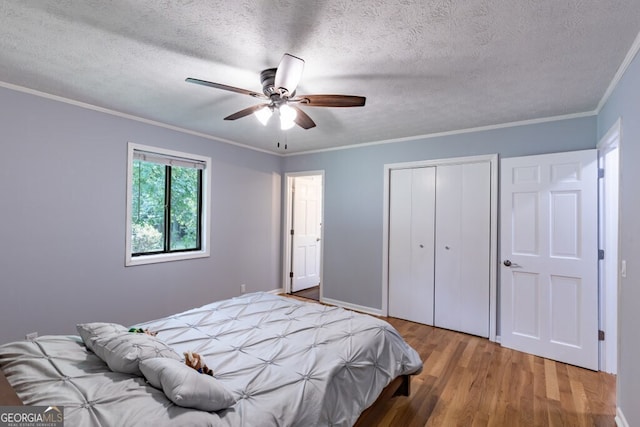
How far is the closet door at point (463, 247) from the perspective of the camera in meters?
3.37

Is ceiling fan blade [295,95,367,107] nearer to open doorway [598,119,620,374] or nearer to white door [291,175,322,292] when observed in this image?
open doorway [598,119,620,374]

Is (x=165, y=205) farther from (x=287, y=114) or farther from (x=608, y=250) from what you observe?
(x=608, y=250)

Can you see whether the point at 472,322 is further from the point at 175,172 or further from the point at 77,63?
the point at 77,63

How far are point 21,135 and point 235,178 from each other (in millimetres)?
2188

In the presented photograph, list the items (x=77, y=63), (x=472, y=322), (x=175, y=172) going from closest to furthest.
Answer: (x=77, y=63), (x=472, y=322), (x=175, y=172)

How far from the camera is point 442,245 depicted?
3.65m

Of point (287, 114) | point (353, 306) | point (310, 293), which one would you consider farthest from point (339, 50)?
point (310, 293)

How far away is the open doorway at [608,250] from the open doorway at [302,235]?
127 inches

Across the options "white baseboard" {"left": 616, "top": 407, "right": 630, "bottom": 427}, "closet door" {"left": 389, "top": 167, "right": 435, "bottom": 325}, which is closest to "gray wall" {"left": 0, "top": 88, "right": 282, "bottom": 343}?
"closet door" {"left": 389, "top": 167, "right": 435, "bottom": 325}

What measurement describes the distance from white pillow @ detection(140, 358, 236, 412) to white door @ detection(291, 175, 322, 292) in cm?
384

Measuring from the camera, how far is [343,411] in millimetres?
1523

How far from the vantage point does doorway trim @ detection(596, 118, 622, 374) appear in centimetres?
256

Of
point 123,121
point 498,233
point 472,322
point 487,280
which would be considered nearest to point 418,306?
point 472,322

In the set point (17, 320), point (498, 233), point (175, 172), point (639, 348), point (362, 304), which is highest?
point (175, 172)
